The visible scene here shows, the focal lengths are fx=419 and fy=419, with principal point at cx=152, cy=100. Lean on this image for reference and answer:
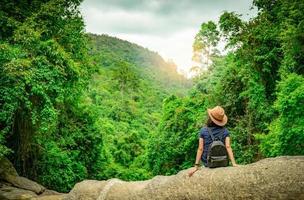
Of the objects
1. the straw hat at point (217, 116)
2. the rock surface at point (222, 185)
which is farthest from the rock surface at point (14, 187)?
the straw hat at point (217, 116)

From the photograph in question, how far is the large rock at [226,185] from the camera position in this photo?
204 inches

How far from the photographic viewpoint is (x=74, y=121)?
27.9 metres

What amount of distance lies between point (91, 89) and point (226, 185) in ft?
68.5

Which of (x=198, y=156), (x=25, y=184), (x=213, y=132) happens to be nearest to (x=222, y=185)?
(x=198, y=156)

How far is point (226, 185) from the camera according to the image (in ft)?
18.6

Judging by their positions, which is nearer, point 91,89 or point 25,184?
point 25,184

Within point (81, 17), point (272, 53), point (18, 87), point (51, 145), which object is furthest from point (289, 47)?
point (51, 145)

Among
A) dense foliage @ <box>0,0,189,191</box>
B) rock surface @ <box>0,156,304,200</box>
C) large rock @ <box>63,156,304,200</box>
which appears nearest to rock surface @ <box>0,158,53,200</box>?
dense foliage @ <box>0,0,189,191</box>

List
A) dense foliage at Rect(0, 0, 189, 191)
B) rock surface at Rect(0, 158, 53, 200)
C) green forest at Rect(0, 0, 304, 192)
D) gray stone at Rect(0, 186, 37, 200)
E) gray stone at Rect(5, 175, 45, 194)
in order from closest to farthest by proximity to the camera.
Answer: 1. gray stone at Rect(0, 186, 37, 200)
2. rock surface at Rect(0, 158, 53, 200)
3. gray stone at Rect(5, 175, 45, 194)
4. dense foliage at Rect(0, 0, 189, 191)
5. green forest at Rect(0, 0, 304, 192)

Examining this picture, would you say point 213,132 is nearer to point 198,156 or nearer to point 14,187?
point 198,156

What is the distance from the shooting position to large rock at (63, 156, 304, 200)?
17.0 ft

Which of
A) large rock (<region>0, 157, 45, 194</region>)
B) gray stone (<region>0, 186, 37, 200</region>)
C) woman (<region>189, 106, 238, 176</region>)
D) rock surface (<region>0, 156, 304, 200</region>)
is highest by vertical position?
woman (<region>189, 106, 238, 176</region>)

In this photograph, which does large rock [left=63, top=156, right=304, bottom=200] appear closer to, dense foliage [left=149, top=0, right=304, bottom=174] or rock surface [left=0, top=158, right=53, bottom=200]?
rock surface [left=0, top=158, right=53, bottom=200]

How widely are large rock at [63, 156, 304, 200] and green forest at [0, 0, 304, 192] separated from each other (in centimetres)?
844
